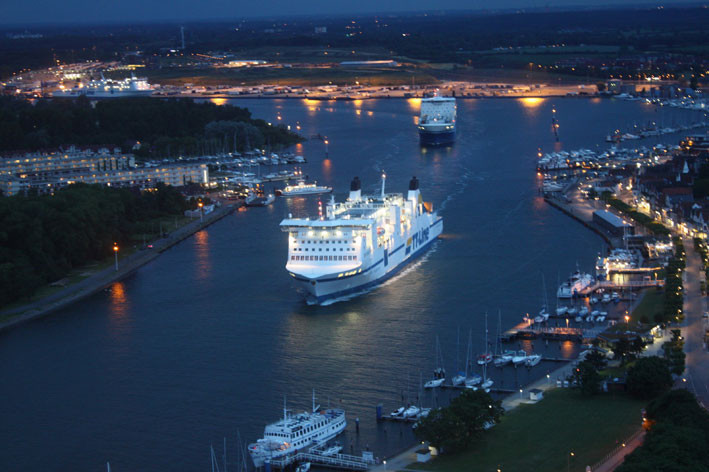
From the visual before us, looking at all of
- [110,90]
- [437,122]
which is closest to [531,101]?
[437,122]

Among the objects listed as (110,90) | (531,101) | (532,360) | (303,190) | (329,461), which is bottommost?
(329,461)

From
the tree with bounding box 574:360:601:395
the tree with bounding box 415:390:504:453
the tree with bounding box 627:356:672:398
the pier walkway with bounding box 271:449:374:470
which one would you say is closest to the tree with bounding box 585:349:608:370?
the tree with bounding box 574:360:601:395

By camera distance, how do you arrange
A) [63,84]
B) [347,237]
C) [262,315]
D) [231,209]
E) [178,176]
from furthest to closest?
[63,84] < [178,176] < [231,209] < [347,237] < [262,315]

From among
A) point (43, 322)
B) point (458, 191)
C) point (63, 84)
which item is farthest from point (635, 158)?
point (63, 84)

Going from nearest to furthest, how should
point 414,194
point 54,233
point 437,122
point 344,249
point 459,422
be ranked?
1. point 459,422
2. point 344,249
3. point 54,233
4. point 414,194
5. point 437,122

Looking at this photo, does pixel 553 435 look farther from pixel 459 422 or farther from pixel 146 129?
pixel 146 129

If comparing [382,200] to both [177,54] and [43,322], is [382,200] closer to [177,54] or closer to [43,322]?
[43,322]

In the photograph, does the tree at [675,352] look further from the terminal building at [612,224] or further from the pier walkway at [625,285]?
the terminal building at [612,224]
